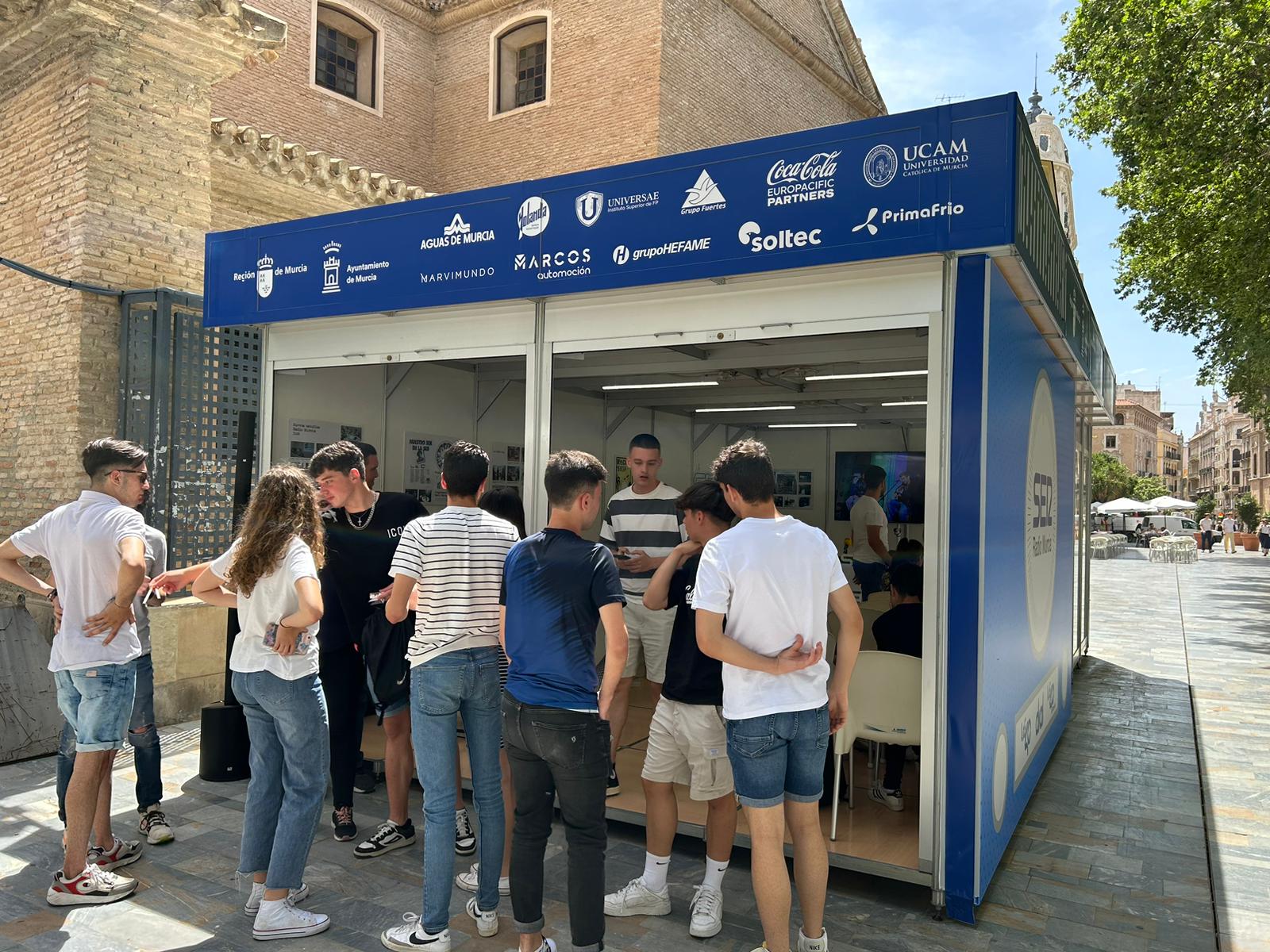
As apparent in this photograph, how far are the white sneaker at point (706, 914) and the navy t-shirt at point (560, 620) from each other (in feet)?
3.52

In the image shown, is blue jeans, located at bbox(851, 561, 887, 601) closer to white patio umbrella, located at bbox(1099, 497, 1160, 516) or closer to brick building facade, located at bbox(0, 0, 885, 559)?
brick building facade, located at bbox(0, 0, 885, 559)

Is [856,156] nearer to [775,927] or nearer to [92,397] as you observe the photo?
[775,927]

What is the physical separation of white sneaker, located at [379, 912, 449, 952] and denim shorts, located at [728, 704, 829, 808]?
4.07ft

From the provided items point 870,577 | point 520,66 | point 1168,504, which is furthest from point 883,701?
point 1168,504

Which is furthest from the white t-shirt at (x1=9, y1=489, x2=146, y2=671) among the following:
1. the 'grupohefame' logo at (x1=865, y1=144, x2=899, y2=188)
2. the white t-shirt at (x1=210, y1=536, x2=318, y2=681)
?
the 'grupohefame' logo at (x1=865, y1=144, x2=899, y2=188)

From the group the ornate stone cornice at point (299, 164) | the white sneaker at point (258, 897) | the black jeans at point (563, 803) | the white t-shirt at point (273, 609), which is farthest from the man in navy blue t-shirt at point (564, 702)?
the ornate stone cornice at point (299, 164)

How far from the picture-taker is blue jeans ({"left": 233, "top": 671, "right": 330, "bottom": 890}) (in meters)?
3.49

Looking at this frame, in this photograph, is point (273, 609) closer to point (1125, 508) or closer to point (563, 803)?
point (563, 803)

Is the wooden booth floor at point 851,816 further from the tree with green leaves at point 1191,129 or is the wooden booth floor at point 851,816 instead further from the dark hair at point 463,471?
the tree with green leaves at point 1191,129

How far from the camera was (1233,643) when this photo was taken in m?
12.4

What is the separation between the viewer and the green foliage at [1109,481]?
64188mm

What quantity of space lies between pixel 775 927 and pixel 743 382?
20.0 feet

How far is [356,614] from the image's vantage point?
441 centimetres

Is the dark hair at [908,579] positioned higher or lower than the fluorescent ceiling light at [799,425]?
lower
